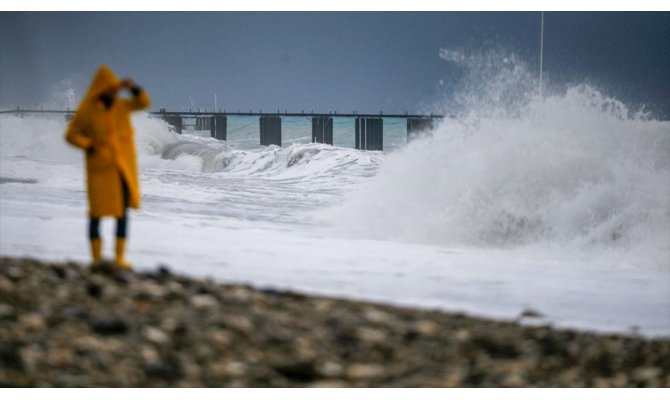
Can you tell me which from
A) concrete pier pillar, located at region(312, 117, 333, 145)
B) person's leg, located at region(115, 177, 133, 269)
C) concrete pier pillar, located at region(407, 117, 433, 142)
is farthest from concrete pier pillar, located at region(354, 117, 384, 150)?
person's leg, located at region(115, 177, 133, 269)

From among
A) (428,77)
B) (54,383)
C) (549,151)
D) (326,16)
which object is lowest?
(54,383)

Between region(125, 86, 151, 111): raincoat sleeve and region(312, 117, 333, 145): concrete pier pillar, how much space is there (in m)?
5.84

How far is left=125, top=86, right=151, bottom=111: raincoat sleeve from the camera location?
3496 mm

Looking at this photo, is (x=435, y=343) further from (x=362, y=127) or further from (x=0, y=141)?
(x=362, y=127)

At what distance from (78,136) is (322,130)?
25.0ft

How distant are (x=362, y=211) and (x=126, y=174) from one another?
12.2ft

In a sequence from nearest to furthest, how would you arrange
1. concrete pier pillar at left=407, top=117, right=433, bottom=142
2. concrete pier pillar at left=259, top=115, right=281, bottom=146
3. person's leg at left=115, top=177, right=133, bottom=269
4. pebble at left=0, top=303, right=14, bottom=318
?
pebble at left=0, top=303, right=14, bottom=318 < person's leg at left=115, top=177, right=133, bottom=269 < concrete pier pillar at left=407, top=117, right=433, bottom=142 < concrete pier pillar at left=259, top=115, right=281, bottom=146

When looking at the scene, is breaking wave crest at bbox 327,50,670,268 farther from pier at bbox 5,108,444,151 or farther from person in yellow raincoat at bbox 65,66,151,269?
person in yellow raincoat at bbox 65,66,151,269

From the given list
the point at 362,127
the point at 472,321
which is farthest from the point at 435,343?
the point at 362,127

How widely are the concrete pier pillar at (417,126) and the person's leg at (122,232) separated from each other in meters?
3.72

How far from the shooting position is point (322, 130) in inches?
433

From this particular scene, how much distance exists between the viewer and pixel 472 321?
381 centimetres

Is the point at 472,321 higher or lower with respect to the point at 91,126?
lower

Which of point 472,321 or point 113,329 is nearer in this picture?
point 113,329
